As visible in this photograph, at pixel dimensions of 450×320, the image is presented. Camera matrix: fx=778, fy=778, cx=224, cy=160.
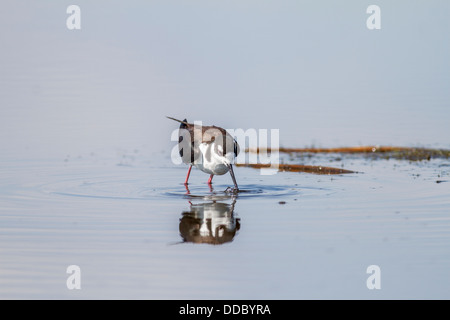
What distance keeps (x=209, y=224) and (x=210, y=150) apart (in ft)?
10.0

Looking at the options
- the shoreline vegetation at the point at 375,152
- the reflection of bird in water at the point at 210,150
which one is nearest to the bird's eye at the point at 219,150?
the reflection of bird in water at the point at 210,150

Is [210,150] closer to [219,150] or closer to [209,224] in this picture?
[219,150]

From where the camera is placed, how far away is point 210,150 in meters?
12.9

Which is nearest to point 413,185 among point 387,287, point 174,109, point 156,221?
point 156,221

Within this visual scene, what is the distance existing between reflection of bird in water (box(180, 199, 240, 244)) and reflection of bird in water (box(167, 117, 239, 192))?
53.6 inches

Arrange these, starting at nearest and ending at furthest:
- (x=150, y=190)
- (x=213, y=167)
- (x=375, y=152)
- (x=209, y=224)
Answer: (x=209, y=224) < (x=150, y=190) < (x=213, y=167) < (x=375, y=152)

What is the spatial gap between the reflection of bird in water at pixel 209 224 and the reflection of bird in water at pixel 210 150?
1362 mm

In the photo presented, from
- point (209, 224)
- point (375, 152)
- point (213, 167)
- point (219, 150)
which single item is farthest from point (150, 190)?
point (375, 152)

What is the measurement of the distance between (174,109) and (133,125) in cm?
118

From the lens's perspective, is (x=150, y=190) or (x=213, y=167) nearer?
(x=150, y=190)

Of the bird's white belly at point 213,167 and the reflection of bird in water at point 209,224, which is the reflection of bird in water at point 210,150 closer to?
the bird's white belly at point 213,167

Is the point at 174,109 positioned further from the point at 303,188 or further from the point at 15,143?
the point at 303,188

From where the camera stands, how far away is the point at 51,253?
862cm

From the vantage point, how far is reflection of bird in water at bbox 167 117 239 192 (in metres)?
12.7
